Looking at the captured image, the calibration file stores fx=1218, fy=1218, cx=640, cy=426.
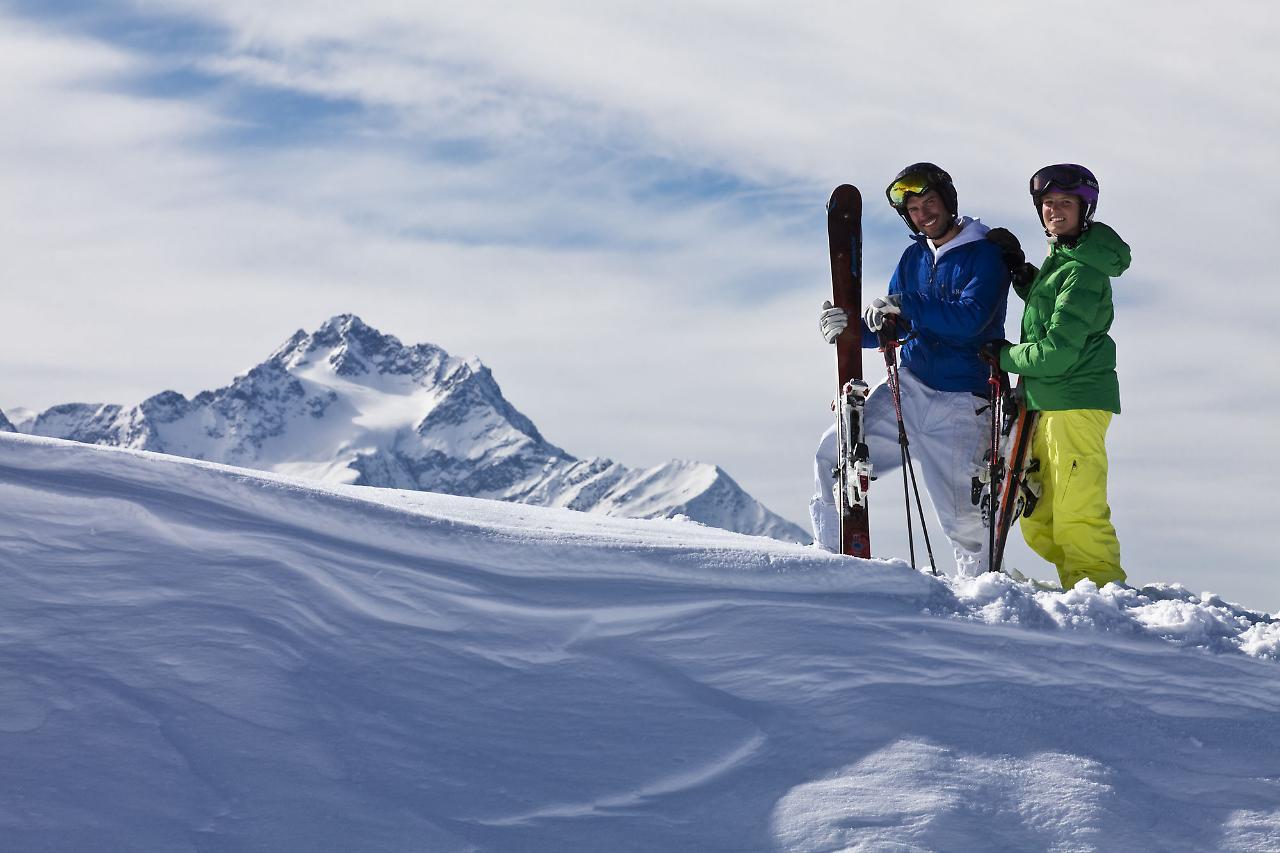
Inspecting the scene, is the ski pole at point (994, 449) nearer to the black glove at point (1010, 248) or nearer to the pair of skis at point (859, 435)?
the pair of skis at point (859, 435)

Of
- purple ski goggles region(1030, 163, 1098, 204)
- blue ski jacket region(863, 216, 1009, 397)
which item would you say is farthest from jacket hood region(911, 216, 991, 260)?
purple ski goggles region(1030, 163, 1098, 204)

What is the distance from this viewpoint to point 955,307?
631 centimetres

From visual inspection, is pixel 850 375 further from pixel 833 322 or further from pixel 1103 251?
pixel 1103 251

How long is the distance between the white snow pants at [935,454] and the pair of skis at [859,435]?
82mm

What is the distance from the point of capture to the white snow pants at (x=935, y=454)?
662 centimetres

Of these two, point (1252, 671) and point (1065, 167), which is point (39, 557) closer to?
point (1252, 671)

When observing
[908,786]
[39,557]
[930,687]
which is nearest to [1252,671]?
[930,687]

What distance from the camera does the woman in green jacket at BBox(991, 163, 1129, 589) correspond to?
232 inches

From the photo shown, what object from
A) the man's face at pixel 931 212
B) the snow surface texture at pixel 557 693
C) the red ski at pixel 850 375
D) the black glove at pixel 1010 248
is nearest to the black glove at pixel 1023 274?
the black glove at pixel 1010 248

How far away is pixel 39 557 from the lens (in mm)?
4164

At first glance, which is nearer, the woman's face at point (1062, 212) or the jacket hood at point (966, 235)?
the woman's face at point (1062, 212)

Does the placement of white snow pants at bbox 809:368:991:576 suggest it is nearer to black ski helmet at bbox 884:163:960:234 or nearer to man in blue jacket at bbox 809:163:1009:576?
man in blue jacket at bbox 809:163:1009:576

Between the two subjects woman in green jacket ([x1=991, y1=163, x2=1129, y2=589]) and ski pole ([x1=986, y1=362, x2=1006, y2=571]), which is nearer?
woman in green jacket ([x1=991, y1=163, x2=1129, y2=589])

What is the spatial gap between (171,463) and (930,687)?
3.29 metres
